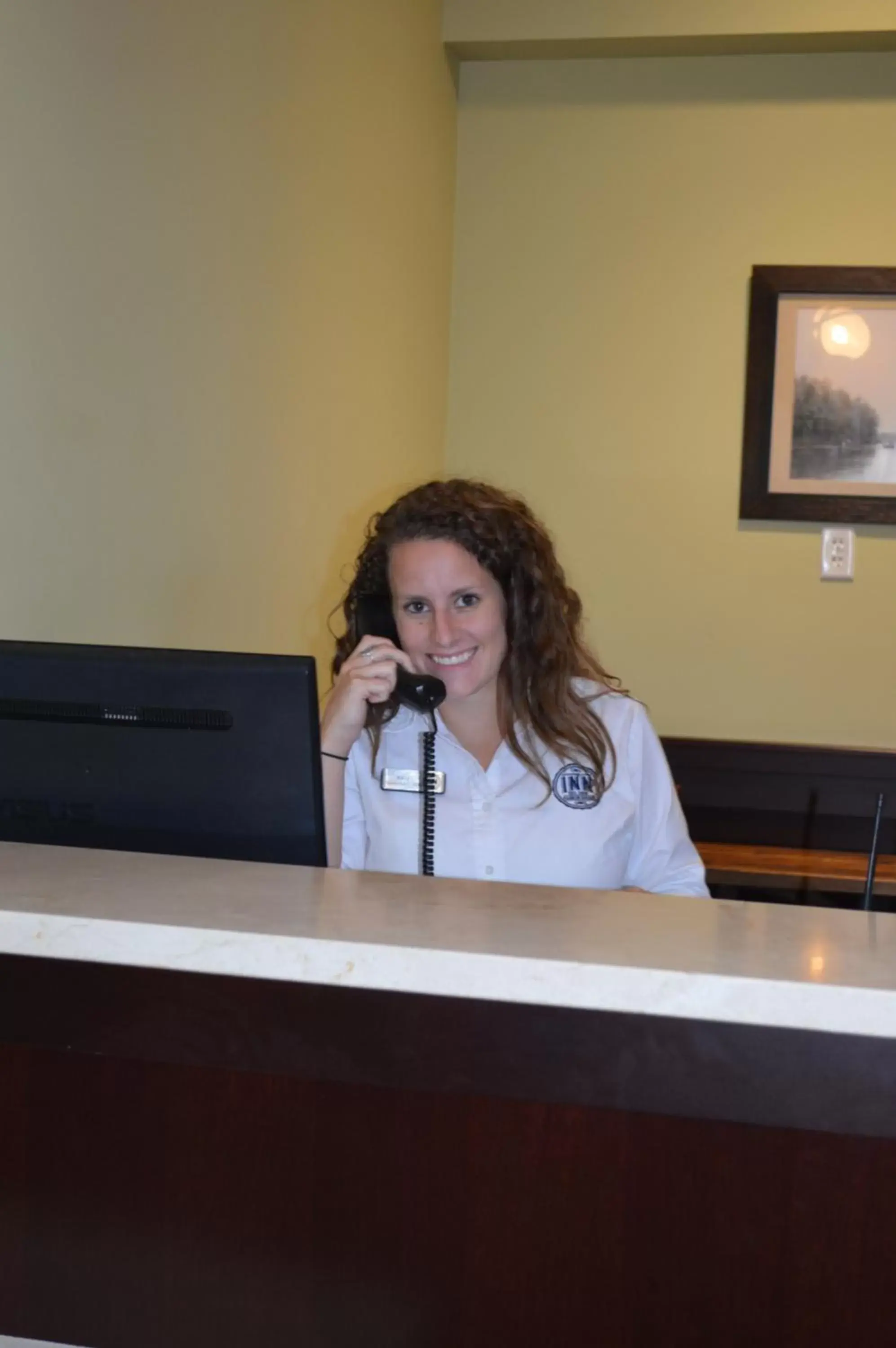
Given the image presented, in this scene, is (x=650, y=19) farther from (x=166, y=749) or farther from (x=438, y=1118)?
(x=438, y=1118)

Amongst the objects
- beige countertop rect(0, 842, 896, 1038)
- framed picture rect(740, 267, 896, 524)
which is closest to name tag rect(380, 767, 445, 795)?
beige countertop rect(0, 842, 896, 1038)

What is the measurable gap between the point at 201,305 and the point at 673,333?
5.52ft

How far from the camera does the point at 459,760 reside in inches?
80.4

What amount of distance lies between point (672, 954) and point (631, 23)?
3015mm

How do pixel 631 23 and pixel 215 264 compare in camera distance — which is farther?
pixel 631 23

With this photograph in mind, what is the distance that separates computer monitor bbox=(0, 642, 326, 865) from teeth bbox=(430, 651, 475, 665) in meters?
0.78

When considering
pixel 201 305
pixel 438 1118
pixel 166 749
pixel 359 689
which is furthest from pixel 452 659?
pixel 438 1118

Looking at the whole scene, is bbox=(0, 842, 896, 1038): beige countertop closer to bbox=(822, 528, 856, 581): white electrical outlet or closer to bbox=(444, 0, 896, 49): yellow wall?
bbox=(822, 528, 856, 581): white electrical outlet

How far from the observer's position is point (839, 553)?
3365 millimetres

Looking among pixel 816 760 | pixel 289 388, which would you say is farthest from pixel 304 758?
pixel 816 760

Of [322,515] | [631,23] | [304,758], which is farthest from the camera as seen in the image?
[631,23]

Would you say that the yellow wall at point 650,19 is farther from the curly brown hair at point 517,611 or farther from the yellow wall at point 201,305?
the curly brown hair at point 517,611

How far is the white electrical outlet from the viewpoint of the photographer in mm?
3359

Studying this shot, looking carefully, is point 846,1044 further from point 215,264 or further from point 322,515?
point 322,515
